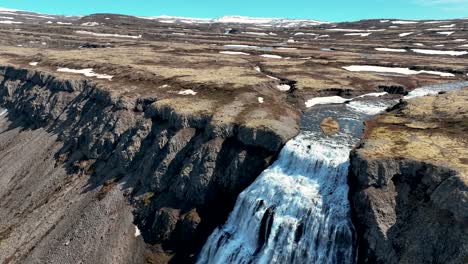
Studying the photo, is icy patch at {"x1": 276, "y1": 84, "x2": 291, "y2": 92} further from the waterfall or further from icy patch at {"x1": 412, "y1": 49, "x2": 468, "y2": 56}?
icy patch at {"x1": 412, "y1": 49, "x2": 468, "y2": 56}

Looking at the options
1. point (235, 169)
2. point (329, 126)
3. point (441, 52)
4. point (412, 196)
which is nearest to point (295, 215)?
point (412, 196)

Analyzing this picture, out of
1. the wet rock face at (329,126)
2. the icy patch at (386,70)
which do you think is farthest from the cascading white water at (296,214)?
the icy patch at (386,70)

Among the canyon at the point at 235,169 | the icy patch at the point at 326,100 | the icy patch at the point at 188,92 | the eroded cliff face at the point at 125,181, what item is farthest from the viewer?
the icy patch at the point at 188,92

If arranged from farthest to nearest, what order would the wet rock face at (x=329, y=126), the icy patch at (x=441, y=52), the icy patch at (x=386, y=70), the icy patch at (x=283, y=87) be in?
the icy patch at (x=441, y=52) → the icy patch at (x=386, y=70) → the icy patch at (x=283, y=87) → the wet rock face at (x=329, y=126)

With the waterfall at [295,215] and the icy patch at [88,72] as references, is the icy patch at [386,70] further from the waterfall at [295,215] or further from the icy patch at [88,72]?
the icy patch at [88,72]

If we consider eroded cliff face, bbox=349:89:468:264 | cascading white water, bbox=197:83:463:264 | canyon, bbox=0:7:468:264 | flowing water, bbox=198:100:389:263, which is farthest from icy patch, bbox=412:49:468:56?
flowing water, bbox=198:100:389:263

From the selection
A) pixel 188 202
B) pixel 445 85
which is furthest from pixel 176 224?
pixel 445 85

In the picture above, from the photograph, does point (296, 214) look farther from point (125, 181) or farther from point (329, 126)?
point (125, 181)
